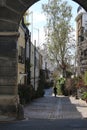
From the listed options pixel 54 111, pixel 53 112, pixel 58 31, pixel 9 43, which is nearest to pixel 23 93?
pixel 54 111

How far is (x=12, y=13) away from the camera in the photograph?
26.1 m

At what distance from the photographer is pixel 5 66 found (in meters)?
26.1

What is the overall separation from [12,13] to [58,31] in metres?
62.3

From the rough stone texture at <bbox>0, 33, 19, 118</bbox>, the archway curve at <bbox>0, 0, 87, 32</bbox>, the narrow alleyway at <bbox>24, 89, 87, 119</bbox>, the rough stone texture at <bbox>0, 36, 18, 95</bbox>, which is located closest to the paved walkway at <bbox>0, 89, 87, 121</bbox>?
the narrow alleyway at <bbox>24, 89, 87, 119</bbox>

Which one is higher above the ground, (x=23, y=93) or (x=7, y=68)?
(x=7, y=68)

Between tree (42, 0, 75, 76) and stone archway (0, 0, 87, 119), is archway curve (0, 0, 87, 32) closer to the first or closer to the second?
stone archway (0, 0, 87, 119)

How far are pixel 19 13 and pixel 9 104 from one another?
4737 mm

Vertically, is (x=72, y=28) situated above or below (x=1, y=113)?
above

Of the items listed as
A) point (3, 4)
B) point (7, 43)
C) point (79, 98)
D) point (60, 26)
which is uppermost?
point (60, 26)

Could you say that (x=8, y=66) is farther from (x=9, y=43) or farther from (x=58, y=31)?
(x=58, y=31)

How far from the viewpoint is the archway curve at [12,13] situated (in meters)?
25.9

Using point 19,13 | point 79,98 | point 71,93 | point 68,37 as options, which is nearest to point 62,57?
point 68,37

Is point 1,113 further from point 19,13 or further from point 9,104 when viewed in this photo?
point 19,13

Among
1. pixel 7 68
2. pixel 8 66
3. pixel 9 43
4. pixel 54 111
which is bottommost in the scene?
pixel 54 111
